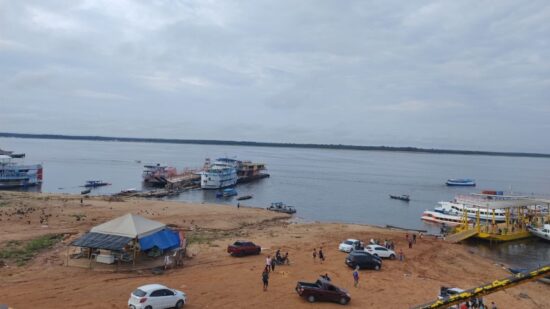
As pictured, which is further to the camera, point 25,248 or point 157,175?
point 157,175

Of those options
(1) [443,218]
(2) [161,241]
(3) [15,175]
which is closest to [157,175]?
(3) [15,175]

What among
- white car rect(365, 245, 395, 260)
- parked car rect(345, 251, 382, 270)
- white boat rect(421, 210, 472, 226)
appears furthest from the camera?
white boat rect(421, 210, 472, 226)

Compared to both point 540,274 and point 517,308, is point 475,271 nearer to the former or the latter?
point 517,308

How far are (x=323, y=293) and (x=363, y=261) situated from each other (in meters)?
9.75

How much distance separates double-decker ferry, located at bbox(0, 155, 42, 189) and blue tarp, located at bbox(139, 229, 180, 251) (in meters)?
84.3

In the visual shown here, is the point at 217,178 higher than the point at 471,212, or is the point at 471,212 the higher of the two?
the point at 217,178

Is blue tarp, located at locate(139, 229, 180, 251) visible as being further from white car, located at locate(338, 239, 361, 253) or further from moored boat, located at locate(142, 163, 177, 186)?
moored boat, located at locate(142, 163, 177, 186)

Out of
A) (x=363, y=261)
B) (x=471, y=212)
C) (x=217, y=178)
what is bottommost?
(x=471, y=212)

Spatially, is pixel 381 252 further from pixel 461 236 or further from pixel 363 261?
pixel 461 236

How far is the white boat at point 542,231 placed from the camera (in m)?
56.0

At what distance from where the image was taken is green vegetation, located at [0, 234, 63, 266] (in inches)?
1225

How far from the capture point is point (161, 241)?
32.7 metres

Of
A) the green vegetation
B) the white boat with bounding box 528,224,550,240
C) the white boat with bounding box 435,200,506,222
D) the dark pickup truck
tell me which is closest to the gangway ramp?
the white boat with bounding box 528,224,550,240

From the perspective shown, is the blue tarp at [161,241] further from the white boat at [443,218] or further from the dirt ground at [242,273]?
the white boat at [443,218]
